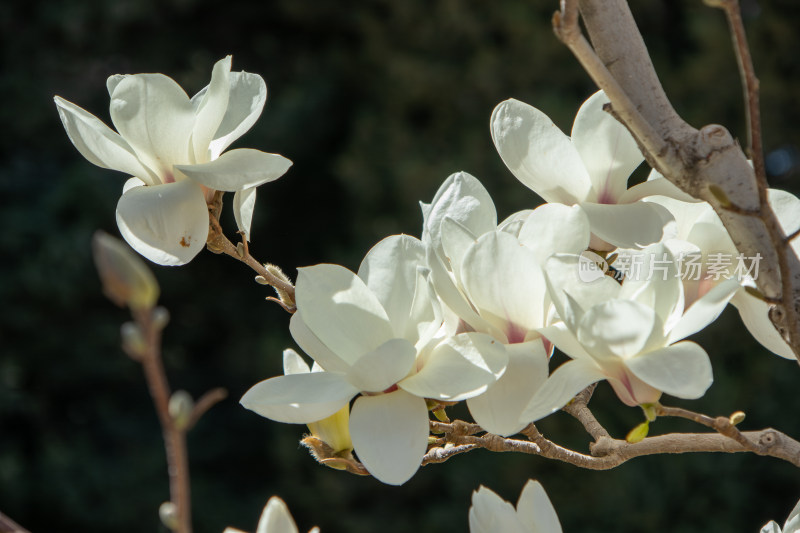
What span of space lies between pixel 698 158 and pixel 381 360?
0.54 feet

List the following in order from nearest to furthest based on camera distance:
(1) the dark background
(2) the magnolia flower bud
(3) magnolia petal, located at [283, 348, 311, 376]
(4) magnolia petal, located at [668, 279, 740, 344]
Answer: (2) the magnolia flower bud
(4) magnolia petal, located at [668, 279, 740, 344]
(3) magnolia petal, located at [283, 348, 311, 376]
(1) the dark background

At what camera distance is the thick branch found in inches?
14.5

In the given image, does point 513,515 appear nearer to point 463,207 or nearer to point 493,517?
point 493,517

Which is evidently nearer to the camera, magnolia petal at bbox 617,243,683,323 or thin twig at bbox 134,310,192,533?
thin twig at bbox 134,310,192,533

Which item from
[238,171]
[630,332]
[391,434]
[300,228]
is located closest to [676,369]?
[630,332]

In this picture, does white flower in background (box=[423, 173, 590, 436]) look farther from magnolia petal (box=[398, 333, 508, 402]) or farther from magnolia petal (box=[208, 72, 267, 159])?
magnolia petal (box=[208, 72, 267, 159])

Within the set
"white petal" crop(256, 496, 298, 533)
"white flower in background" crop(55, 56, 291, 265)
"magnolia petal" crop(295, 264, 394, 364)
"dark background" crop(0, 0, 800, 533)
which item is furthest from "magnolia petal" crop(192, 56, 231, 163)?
"dark background" crop(0, 0, 800, 533)

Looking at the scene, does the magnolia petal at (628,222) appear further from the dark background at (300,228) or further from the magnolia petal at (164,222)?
the dark background at (300,228)

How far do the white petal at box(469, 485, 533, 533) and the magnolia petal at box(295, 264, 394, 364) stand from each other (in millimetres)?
86

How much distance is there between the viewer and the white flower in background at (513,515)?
403 mm

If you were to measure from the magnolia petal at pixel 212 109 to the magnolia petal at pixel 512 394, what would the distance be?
20 centimetres

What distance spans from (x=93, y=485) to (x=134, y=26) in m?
1.37

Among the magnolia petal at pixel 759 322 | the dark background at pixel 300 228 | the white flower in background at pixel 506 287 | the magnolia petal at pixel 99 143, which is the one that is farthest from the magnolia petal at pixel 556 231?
the dark background at pixel 300 228

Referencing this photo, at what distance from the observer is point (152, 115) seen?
46 cm
